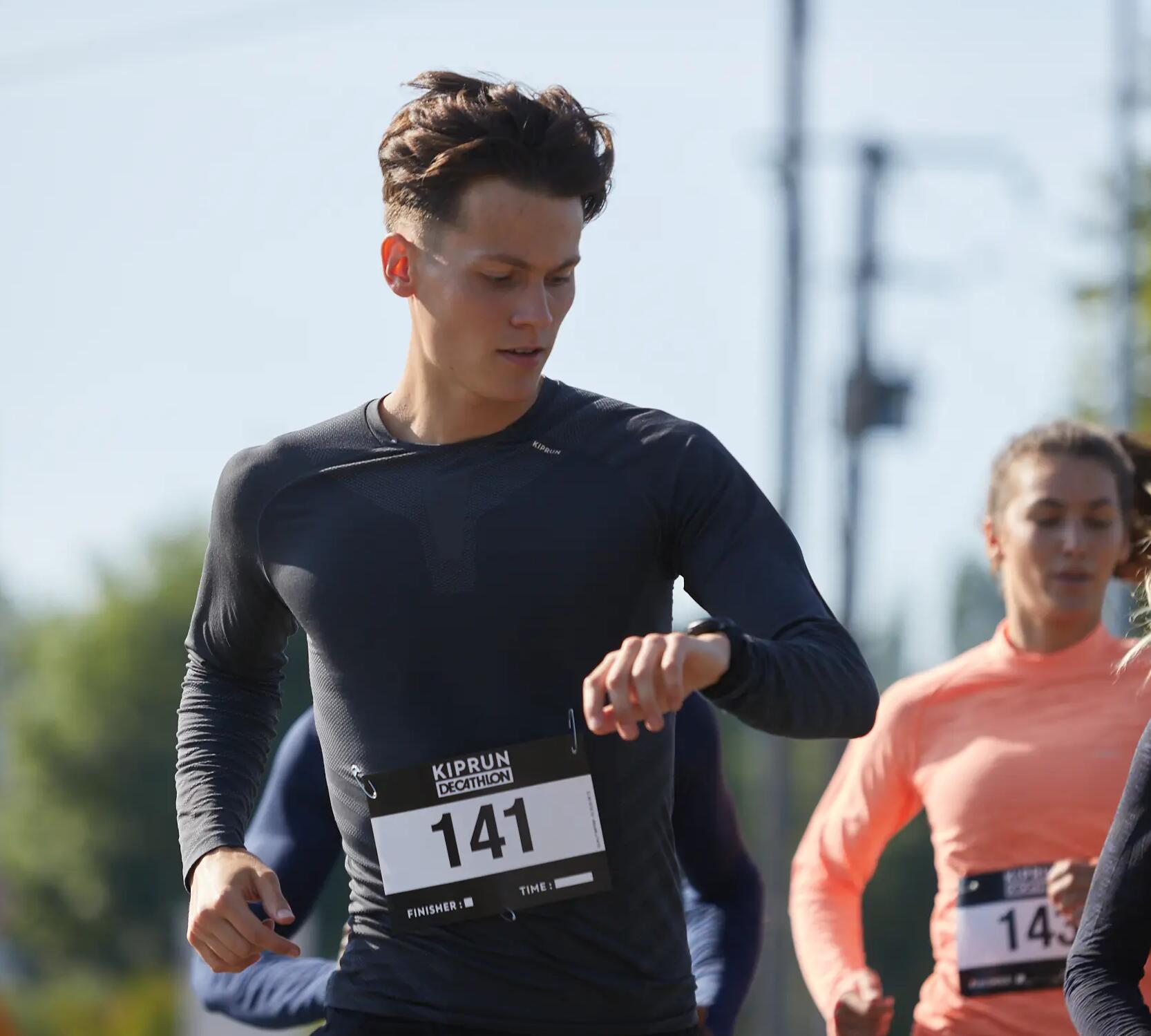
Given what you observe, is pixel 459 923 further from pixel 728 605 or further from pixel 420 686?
pixel 728 605

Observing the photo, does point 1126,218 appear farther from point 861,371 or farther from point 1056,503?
point 1056,503

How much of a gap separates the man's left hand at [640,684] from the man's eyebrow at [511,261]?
0.83m

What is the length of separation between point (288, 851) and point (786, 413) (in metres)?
11.2

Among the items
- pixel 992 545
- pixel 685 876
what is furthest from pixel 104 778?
pixel 685 876

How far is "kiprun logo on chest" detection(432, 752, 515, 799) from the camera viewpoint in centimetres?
333

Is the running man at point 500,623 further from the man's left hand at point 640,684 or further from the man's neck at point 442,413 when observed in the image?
the man's left hand at point 640,684

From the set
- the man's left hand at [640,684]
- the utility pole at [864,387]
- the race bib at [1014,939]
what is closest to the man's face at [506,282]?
the man's left hand at [640,684]

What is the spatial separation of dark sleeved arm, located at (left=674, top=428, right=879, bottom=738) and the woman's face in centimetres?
165

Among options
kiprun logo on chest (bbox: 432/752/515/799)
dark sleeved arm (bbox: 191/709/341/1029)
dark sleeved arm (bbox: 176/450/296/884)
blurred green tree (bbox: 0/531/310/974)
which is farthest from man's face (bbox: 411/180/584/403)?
blurred green tree (bbox: 0/531/310/974)

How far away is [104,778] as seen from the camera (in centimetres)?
4722

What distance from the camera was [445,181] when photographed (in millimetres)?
3537

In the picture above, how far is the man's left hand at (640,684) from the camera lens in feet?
Result: 8.88

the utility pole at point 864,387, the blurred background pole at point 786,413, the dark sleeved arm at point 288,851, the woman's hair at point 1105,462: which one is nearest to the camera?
the dark sleeved arm at point 288,851

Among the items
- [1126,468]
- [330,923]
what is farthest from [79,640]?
[1126,468]
